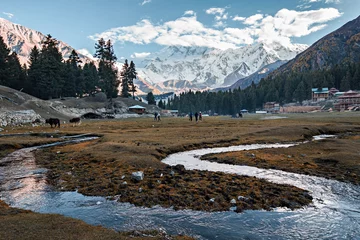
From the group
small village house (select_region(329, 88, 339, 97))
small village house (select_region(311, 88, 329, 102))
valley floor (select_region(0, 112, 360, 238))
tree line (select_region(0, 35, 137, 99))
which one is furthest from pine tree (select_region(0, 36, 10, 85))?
small village house (select_region(329, 88, 339, 97))

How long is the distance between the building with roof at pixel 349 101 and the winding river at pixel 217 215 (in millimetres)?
159660

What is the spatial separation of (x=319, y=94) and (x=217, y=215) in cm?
20512

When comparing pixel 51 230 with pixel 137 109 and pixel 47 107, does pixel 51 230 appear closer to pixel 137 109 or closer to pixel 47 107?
pixel 47 107

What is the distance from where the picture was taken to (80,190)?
15.9m

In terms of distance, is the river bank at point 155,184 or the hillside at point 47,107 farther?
the hillside at point 47,107

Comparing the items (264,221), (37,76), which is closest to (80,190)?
(264,221)

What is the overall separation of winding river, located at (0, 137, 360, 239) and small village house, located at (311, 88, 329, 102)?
193 metres

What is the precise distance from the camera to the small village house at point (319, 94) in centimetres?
18588

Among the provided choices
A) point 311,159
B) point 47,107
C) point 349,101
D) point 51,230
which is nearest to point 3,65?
point 47,107

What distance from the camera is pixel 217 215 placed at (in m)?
12.4

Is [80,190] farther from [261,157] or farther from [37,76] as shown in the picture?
[37,76]

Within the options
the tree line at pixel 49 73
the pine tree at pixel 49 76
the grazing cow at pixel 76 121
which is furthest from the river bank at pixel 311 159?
the pine tree at pixel 49 76

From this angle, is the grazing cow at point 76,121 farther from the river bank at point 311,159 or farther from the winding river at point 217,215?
the winding river at point 217,215

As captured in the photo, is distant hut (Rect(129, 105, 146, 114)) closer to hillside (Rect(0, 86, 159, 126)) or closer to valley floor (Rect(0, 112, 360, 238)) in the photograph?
hillside (Rect(0, 86, 159, 126))
